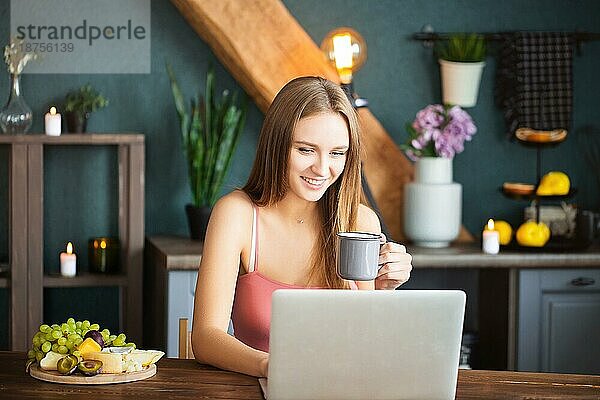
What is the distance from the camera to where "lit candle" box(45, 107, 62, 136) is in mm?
4297

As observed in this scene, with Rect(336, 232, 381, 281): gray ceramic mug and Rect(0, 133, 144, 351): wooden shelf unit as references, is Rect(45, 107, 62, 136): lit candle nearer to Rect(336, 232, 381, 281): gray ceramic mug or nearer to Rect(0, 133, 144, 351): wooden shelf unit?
Rect(0, 133, 144, 351): wooden shelf unit

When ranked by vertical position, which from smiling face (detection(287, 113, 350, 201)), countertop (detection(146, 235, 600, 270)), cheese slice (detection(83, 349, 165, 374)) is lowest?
cheese slice (detection(83, 349, 165, 374))

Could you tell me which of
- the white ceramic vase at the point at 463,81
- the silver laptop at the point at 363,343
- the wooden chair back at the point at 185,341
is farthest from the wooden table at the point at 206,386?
the white ceramic vase at the point at 463,81

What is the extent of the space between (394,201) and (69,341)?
99.7 inches

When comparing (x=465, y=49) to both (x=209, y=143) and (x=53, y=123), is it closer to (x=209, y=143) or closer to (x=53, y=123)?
(x=209, y=143)

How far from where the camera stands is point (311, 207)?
2816 millimetres

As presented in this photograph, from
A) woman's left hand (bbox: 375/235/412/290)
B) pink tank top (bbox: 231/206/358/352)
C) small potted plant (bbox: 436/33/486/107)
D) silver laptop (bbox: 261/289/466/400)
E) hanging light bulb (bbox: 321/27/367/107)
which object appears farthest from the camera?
small potted plant (bbox: 436/33/486/107)

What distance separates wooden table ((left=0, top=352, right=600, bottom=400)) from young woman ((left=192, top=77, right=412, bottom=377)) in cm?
9

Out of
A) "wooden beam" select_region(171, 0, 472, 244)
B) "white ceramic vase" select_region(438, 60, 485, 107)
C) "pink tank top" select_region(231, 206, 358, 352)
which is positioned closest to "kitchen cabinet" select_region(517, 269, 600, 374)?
"wooden beam" select_region(171, 0, 472, 244)

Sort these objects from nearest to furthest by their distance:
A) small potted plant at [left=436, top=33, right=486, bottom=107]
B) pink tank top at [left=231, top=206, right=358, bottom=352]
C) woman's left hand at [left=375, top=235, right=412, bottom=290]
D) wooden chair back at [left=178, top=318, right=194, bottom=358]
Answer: woman's left hand at [left=375, top=235, right=412, bottom=290], pink tank top at [left=231, top=206, right=358, bottom=352], wooden chair back at [left=178, top=318, right=194, bottom=358], small potted plant at [left=436, top=33, right=486, bottom=107]

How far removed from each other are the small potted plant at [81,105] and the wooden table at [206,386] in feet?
6.86

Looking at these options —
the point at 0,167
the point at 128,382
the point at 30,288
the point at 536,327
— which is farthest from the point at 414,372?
the point at 0,167

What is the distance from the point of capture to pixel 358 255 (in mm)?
2162

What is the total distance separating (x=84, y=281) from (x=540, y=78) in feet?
7.05
